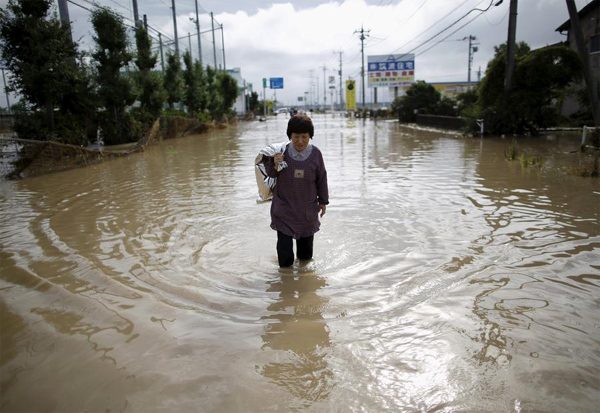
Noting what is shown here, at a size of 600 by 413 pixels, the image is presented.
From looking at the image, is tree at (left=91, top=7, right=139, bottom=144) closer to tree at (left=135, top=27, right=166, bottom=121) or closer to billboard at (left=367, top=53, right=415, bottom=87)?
tree at (left=135, top=27, right=166, bottom=121)

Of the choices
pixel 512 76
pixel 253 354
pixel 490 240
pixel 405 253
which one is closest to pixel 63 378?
pixel 253 354

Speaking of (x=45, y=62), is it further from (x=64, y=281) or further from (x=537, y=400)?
(x=537, y=400)

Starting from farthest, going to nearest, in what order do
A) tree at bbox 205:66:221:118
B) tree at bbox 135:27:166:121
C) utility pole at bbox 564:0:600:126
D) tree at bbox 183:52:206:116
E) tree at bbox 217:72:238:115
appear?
tree at bbox 217:72:238:115
tree at bbox 205:66:221:118
tree at bbox 183:52:206:116
tree at bbox 135:27:166:121
utility pole at bbox 564:0:600:126

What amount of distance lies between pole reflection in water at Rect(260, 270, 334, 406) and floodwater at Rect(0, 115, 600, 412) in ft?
0.05

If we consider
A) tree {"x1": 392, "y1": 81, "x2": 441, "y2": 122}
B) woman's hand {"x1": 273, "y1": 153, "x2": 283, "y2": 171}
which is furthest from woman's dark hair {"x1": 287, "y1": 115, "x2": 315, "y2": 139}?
tree {"x1": 392, "y1": 81, "x2": 441, "y2": 122}

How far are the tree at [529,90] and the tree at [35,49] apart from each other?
18.0 meters

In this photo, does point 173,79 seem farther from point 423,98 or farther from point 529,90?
point 423,98

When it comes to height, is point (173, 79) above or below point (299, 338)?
above

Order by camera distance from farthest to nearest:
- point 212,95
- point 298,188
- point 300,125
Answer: point 212,95 < point 298,188 < point 300,125

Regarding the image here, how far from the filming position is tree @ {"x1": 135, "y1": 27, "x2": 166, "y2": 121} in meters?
23.1

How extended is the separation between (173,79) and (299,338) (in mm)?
28999

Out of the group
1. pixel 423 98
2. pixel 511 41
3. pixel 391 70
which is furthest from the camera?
pixel 391 70

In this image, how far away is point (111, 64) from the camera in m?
19.8

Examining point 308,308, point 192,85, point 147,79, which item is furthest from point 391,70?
point 308,308
